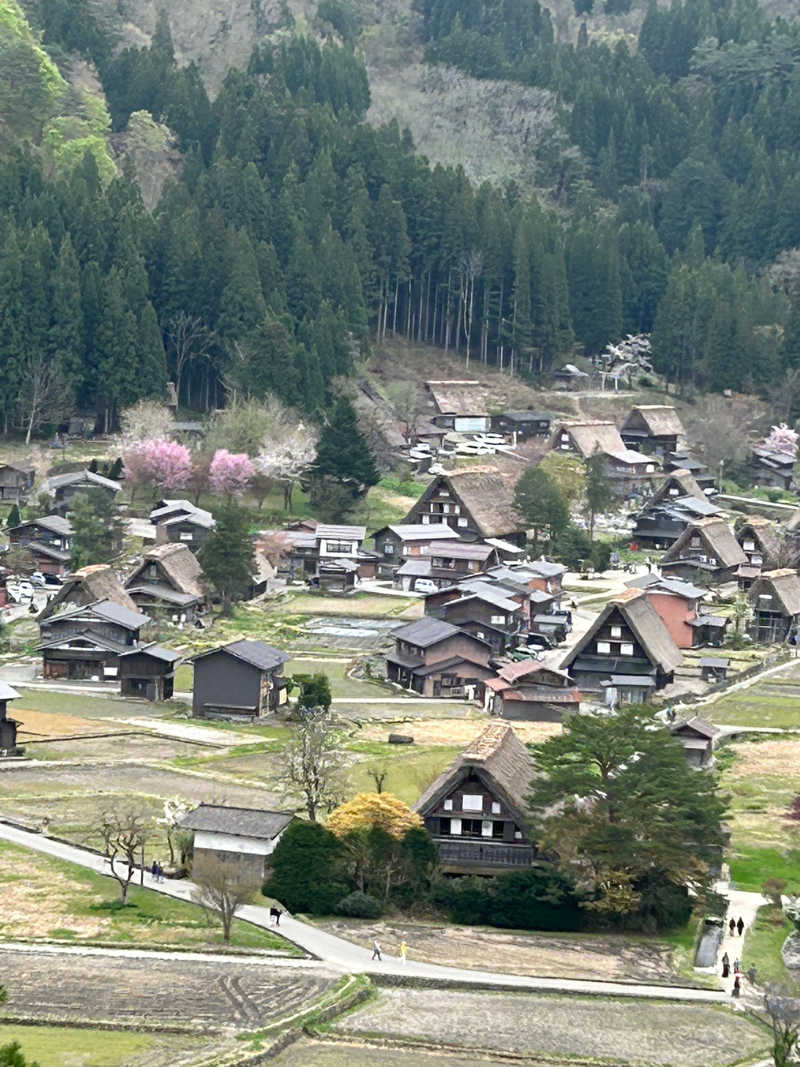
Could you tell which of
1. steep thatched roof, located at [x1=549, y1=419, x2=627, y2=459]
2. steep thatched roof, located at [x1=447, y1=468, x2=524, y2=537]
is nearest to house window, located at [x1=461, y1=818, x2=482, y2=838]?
steep thatched roof, located at [x1=447, y1=468, x2=524, y2=537]

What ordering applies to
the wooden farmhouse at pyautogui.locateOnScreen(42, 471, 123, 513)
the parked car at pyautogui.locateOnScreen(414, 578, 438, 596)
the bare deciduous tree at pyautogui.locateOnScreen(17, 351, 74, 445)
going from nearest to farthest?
the parked car at pyautogui.locateOnScreen(414, 578, 438, 596) < the wooden farmhouse at pyautogui.locateOnScreen(42, 471, 123, 513) < the bare deciduous tree at pyautogui.locateOnScreen(17, 351, 74, 445)

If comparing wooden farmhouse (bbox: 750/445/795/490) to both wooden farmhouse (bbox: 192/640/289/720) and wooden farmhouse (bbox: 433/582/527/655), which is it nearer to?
wooden farmhouse (bbox: 433/582/527/655)

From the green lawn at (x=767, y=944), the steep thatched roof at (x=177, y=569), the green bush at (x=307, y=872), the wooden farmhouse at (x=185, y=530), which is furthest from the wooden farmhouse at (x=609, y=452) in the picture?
the green bush at (x=307, y=872)

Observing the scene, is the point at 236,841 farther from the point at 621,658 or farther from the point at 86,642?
the point at 621,658

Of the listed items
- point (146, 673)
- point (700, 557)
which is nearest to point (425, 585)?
point (700, 557)

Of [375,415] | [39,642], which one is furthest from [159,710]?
[375,415]

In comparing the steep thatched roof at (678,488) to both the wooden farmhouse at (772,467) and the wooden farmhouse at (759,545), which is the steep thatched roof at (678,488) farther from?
the wooden farmhouse at (772,467)
